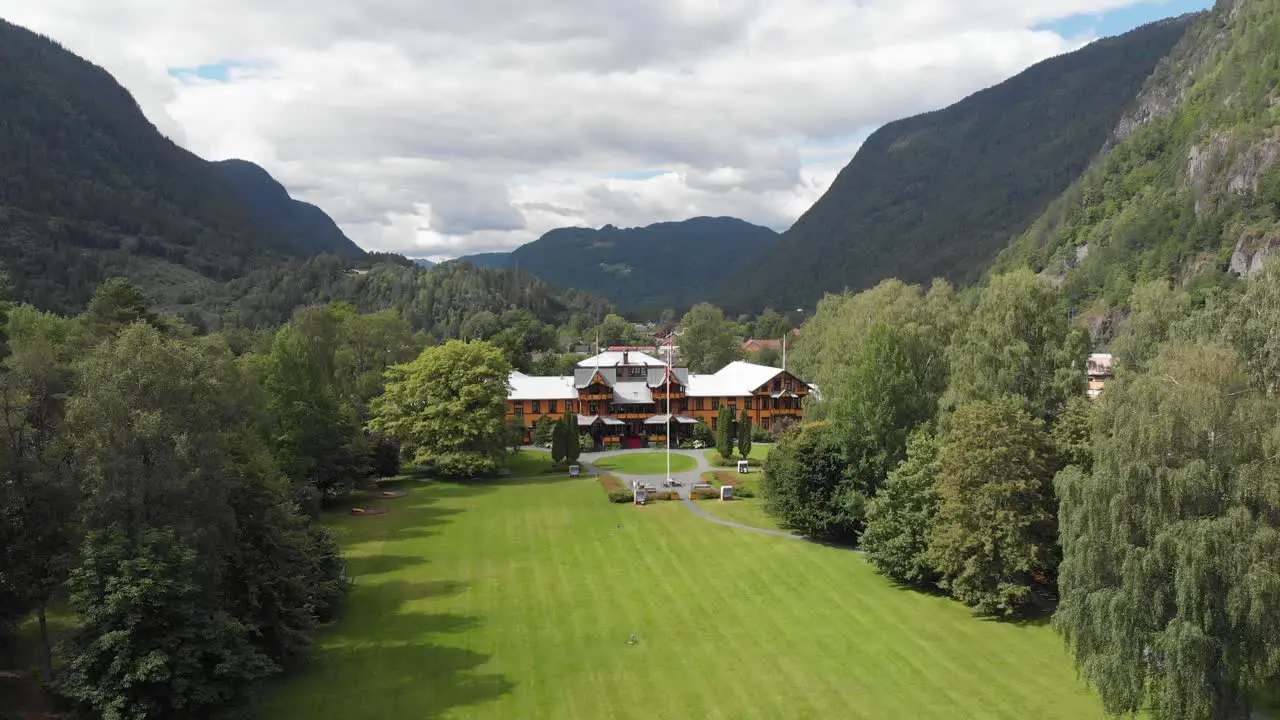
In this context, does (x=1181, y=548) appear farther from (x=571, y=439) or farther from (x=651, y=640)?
(x=571, y=439)

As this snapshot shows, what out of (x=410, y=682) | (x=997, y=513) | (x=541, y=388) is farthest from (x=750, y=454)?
(x=410, y=682)

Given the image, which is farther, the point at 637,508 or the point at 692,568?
the point at 637,508

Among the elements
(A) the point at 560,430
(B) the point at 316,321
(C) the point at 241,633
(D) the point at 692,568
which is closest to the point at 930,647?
(D) the point at 692,568

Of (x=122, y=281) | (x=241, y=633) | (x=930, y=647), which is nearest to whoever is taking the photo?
(x=241, y=633)

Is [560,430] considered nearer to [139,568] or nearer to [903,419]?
[903,419]

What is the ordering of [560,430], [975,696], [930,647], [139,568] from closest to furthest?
[139,568]
[975,696]
[930,647]
[560,430]

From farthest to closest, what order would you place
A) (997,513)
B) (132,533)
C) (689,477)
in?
(689,477), (997,513), (132,533)

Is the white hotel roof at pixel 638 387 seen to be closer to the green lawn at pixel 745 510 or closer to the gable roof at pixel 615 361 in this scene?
the gable roof at pixel 615 361

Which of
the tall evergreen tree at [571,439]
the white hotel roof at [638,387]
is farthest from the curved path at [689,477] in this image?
the white hotel roof at [638,387]
